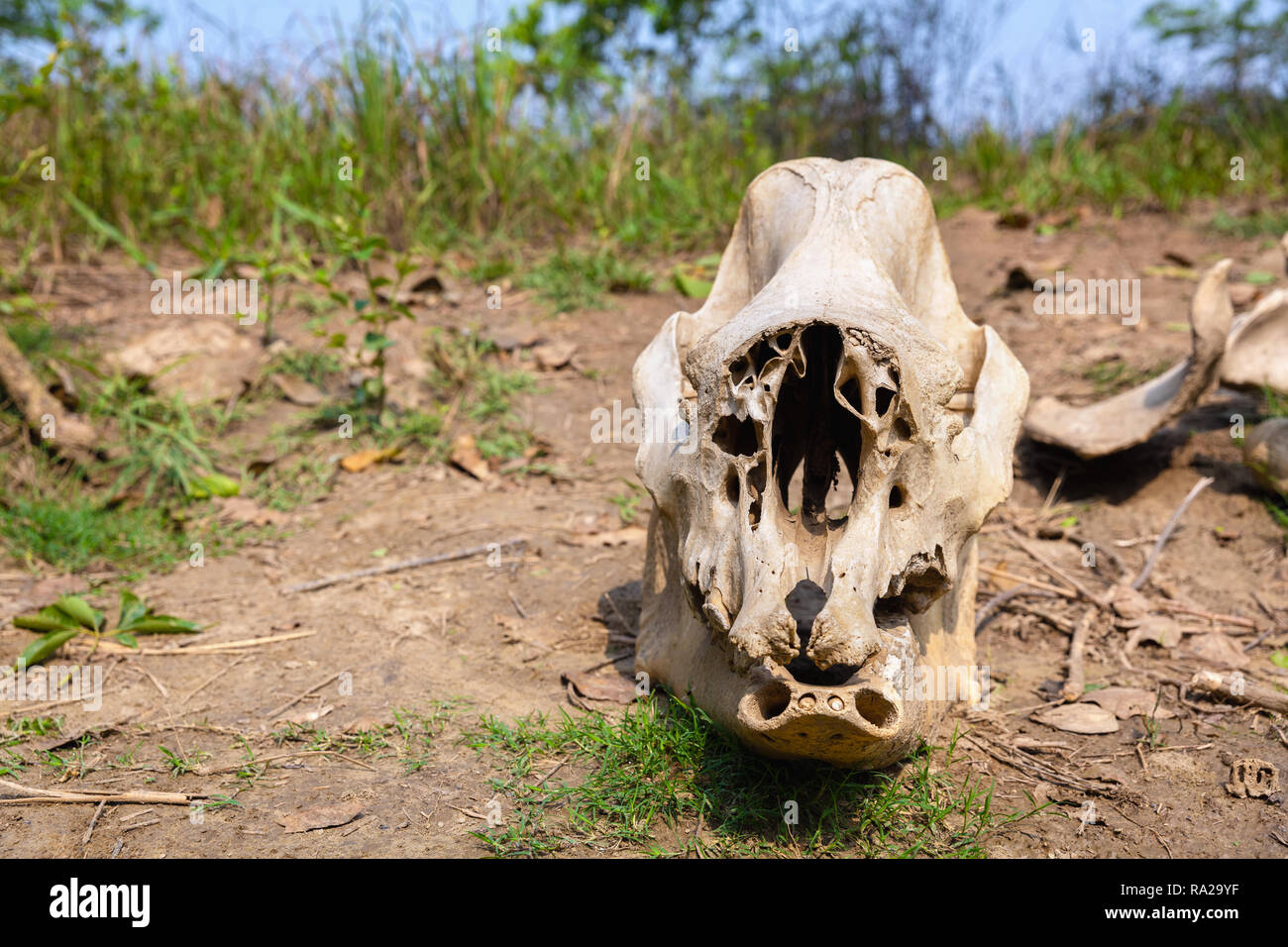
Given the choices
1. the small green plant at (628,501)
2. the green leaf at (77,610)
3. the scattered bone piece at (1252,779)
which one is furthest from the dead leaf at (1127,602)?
the green leaf at (77,610)

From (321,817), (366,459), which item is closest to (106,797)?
(321,817)

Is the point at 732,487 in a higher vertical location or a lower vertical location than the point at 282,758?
higher

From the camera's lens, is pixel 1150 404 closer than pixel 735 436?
No

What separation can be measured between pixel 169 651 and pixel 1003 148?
775 centimetres

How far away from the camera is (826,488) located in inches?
129

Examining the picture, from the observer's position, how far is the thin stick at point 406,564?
14.9 feet

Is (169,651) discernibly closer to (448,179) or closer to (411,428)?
(411,428)

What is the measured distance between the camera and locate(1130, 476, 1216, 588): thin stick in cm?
448

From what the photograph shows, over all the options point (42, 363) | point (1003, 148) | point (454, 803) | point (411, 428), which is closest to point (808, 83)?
point (1003, 148)

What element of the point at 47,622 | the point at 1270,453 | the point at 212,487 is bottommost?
the point at 47,622

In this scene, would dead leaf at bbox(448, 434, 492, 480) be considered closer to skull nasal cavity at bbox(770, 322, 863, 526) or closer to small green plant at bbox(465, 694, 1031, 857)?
small green plant at bbox(465, 694, 1031, 857)

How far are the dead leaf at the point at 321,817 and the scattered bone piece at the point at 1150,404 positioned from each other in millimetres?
3835

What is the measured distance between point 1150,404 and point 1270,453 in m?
0.55

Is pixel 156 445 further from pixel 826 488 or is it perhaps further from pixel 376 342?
pixel 826 488
